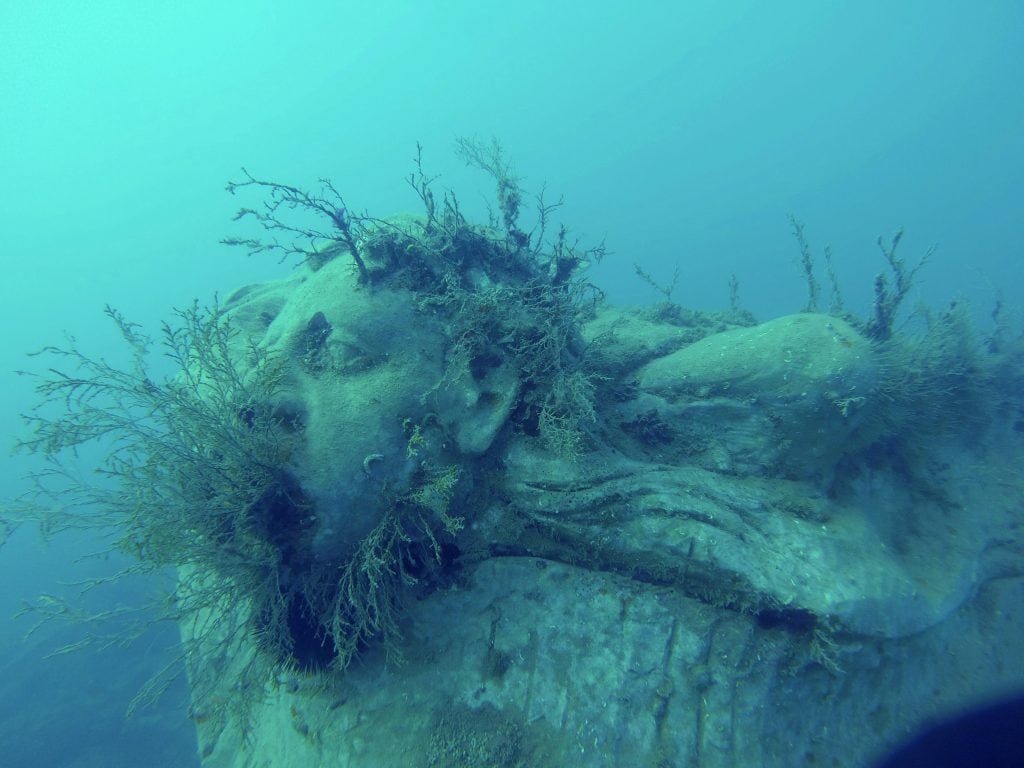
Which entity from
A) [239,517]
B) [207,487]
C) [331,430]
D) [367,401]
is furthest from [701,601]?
[207,487]

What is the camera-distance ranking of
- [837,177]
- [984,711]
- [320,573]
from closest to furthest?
1. [320,573]
2. [984,711]
3. [837,177]

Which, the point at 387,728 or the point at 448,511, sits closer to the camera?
the point at 387,728

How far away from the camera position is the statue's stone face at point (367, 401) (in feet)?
12.5

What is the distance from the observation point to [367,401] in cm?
405

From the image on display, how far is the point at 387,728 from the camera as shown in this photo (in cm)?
382

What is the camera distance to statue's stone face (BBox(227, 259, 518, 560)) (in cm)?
379

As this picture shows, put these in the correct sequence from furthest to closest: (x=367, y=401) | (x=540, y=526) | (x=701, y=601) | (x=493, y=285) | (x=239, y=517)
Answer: (x=493, y=285) → (x=540, y=526) → (x=367, y=401) → (x=701, y=601) → (x=239, y=517)

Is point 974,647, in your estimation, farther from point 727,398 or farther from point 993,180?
point 993,180

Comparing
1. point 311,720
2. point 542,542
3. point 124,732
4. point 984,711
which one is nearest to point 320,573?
point 311,720

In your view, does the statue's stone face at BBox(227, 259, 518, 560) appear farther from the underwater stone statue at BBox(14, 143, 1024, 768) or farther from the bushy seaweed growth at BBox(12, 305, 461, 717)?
the bushy seaweed growth at BBox(12, 305, 461, 717)

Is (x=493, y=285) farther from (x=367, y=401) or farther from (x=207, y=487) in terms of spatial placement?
(x=207, y=487)

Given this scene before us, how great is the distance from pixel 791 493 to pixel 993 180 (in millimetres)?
121276

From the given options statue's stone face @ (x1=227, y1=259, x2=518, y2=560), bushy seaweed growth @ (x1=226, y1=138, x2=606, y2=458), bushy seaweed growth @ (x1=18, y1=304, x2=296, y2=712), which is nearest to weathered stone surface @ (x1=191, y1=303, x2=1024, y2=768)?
bushy seaweed growth @ (x1=226, y1=138, x2=606, y2=458)

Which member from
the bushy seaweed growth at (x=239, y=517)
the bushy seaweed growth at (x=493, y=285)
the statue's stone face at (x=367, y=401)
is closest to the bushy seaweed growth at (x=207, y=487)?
the bushy seaweed growth at (x=239, y=517)
